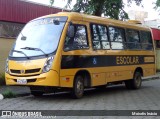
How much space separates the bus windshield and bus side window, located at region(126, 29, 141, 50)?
499cm

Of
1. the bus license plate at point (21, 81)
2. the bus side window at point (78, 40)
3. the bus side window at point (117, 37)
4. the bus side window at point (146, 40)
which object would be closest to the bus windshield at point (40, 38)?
the bus side window at point (78, 40)

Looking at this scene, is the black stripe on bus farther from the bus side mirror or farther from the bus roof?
the bus roof

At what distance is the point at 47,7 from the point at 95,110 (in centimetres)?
1158

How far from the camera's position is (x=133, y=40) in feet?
56.7

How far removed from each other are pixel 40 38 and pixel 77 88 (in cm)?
202

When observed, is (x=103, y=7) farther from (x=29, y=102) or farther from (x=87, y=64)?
(x=29, y=102)

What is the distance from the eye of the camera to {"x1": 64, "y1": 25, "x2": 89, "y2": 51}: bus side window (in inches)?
483

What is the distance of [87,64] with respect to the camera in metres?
13.1

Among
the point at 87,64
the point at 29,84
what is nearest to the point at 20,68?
the point at 29,84

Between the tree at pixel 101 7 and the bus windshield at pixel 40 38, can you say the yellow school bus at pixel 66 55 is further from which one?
the tree at pixel 101 7

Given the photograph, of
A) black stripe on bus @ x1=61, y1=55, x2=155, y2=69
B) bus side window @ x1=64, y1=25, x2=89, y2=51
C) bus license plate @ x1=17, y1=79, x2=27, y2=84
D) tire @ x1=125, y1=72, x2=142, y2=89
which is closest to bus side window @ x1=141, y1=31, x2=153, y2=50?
black stripe on bus @ x1=61, y1=55, x2=155, y2=69

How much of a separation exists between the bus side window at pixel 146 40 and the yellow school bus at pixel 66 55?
2904 millimetres

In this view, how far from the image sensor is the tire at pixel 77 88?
488 inches

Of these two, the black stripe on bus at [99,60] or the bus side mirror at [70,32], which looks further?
the bus side mirror at [70,32]
